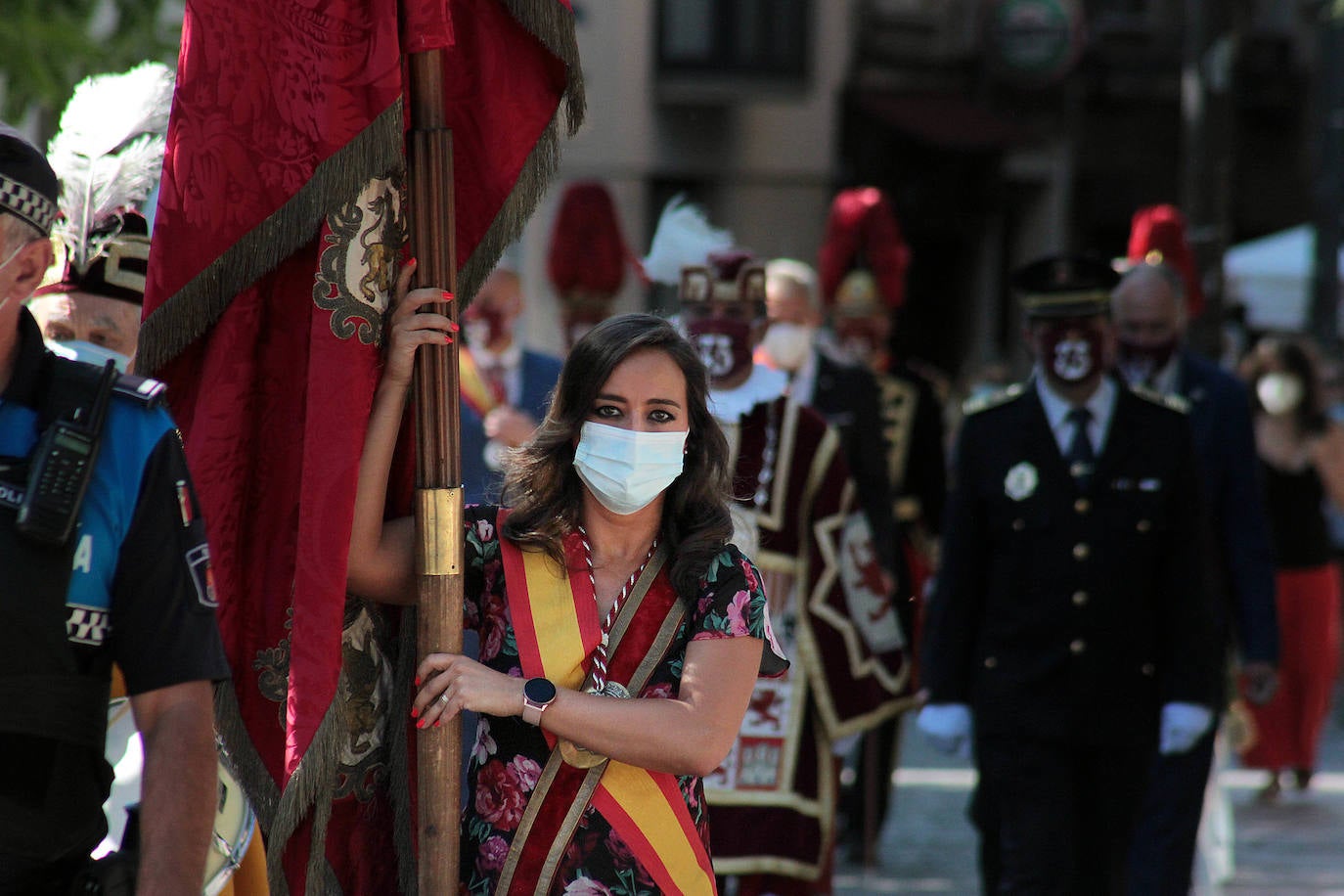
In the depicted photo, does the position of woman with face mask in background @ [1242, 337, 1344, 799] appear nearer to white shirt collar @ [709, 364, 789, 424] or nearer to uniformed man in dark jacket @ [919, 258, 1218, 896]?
uniformed man in dark jacket @ [919, 258, 1218, 896]

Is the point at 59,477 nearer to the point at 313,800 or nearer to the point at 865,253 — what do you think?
the point at 313,800

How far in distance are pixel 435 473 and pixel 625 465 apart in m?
0.35

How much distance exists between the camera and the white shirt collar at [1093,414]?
5.73 m

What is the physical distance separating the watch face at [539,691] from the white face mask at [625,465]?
38cm

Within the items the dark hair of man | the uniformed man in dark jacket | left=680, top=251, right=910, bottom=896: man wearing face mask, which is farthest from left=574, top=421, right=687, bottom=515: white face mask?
the dark hair of man

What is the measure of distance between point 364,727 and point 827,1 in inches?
780

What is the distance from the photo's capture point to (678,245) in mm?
6703

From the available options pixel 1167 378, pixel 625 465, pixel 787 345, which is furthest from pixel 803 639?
pixel 625 465

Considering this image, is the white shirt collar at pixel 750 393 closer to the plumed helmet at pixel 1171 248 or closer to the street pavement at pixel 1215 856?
the street pavement at pixel 1215 856

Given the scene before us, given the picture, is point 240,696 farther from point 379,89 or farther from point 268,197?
point 379,89

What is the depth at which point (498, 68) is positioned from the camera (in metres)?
3.26

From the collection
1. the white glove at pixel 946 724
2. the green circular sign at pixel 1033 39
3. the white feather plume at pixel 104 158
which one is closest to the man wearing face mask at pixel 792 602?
the white glove at pixel 946 724

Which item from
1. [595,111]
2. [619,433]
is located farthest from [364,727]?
[595,111]

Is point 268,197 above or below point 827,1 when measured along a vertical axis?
below
